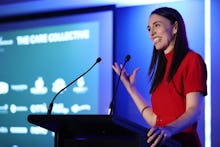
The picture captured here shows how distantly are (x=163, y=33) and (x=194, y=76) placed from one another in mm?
366

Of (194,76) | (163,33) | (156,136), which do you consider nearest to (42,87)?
(163,33)

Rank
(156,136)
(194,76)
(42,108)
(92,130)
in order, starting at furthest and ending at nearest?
(42,108)
(194,76)
(92,130)
(156,136)

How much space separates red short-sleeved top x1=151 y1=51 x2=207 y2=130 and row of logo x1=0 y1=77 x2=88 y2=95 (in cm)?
168

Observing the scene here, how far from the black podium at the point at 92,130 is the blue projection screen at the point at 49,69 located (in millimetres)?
1777

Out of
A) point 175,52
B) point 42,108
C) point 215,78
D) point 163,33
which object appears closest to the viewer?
point 175,52

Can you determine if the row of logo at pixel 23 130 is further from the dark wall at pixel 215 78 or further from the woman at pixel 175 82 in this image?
the woman at pixel 175 82

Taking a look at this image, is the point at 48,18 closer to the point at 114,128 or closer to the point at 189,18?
the point at 189,18

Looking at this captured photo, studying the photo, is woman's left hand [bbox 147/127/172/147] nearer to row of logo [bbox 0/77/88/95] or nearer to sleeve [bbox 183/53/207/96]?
sleeve [bbox 183/53/207/96]

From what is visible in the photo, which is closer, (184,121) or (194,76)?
(184,121)

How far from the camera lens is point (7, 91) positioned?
4.44m

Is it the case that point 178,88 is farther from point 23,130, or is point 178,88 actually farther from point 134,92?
point 23,130

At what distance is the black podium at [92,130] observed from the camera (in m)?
1.83

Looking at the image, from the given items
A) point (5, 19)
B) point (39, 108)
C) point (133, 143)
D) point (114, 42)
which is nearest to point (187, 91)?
point (133, 143)

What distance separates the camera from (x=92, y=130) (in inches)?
83.3
